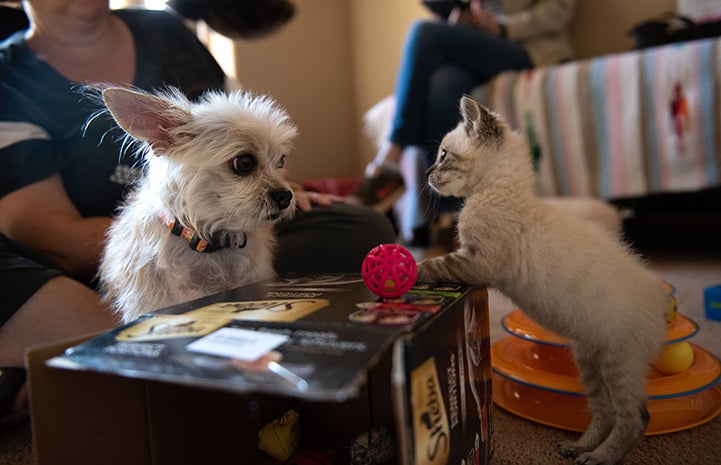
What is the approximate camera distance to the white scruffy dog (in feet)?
2.89

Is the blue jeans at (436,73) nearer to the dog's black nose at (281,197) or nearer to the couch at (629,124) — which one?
the couch at (629,124)

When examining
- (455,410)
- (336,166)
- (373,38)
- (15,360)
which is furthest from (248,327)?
(373,38)

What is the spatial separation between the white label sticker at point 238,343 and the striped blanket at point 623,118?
192cm

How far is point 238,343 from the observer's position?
55cm

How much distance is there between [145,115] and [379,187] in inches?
62.6

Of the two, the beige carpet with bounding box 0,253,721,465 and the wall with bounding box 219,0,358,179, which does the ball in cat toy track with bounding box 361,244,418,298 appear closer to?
the beige carpet with bounding box 0,253,721,465

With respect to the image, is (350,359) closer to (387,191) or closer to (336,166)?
(387,191)

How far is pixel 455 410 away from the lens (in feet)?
2.12

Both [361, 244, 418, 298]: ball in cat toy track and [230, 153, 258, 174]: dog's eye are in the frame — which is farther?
[230, 153, 258, 174]: dog's eye

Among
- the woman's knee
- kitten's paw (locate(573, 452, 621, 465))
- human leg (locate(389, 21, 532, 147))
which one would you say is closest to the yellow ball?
kitten's paw (locate(573, 452, 621, 465))

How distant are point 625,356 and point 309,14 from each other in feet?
10.5

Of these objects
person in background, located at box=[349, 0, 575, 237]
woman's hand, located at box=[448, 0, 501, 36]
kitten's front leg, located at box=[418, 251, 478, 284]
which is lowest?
kitten's front leg, located at box=[418, 251, 478, 284]

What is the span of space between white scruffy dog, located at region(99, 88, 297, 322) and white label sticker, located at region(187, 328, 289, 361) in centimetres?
35

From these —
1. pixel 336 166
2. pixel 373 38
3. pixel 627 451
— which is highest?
pixel 373 38
